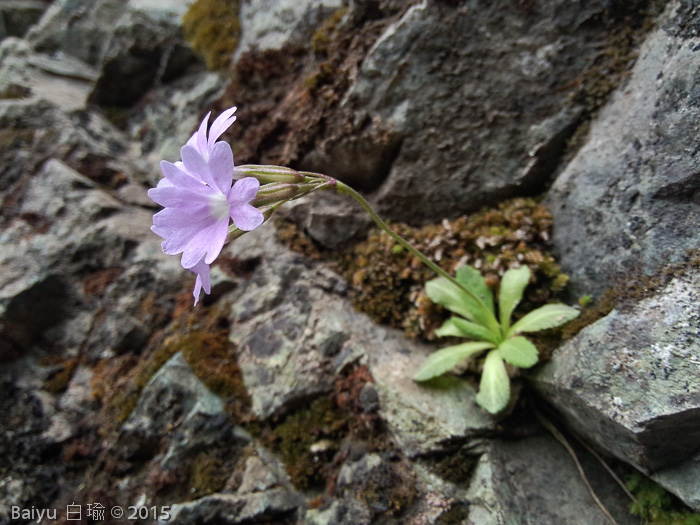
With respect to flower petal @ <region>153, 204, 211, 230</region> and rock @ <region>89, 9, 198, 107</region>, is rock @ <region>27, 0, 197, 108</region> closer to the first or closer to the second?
rock @ <region>89, 9, 198, 107</region>

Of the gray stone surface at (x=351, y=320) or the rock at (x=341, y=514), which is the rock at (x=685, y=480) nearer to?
the gray stone surface at (x=351, y=320)

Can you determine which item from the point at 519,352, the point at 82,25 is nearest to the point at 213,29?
the point at 82,25

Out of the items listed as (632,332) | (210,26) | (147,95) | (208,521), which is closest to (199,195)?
(208,521)

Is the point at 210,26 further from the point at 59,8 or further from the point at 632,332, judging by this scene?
the point at 632,332

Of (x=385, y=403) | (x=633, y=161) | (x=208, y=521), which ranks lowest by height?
(x=208, y=521)

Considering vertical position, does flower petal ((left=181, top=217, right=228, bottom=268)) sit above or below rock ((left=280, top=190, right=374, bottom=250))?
above

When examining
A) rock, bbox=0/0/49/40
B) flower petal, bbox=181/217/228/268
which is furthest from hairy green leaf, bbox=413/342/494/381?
rock, bbox=0/0/49/40

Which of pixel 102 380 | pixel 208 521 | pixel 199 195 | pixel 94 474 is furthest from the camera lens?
pixel 102 380
